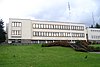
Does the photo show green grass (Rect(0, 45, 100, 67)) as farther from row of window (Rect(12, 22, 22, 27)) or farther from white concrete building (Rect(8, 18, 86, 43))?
row of window (Rect(12, 22, 22, 27))

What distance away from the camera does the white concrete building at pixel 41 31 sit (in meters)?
81.6

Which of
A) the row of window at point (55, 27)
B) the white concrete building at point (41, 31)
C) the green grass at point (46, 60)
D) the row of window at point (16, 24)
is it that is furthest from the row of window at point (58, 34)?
the green grass at point (46, 60)

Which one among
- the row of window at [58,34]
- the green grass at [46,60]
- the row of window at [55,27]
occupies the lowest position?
the green grass at [46,60]

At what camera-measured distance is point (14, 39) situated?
81375 millimetres

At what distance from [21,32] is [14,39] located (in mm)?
3756

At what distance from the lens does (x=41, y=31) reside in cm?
8638

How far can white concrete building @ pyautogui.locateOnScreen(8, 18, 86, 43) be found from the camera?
81625mm

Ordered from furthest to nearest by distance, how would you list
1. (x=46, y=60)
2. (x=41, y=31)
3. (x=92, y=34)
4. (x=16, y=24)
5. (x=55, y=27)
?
1. (x=92, y=34)
2. (x=55, y=27)
3. (x=41, y=31)
4. (x=16, y=24)
5. (x=46, y=60)

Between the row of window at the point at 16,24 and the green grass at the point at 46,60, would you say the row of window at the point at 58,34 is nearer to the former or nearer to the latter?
the row of window at the point at 16,24

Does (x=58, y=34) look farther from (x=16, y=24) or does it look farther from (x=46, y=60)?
(x=46, y=60)

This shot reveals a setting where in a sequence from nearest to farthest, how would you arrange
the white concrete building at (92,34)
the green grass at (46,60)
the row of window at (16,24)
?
1. the green grass at (46,60)
2. the row of window at (16,24)
3. the white concrete building at (92,34)

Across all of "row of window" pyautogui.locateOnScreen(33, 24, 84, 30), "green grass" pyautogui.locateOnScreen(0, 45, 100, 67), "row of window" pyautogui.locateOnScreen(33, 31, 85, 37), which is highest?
"row of window" pyautogui.locateOnScreen(33, 24, 84, 30)

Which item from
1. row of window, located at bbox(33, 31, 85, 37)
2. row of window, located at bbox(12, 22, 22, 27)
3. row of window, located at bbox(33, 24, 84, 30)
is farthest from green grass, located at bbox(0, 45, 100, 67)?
row of window, located at bbox(33, 24, 84, 30)

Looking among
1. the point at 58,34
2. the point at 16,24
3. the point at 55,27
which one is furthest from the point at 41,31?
the point at 16,24
